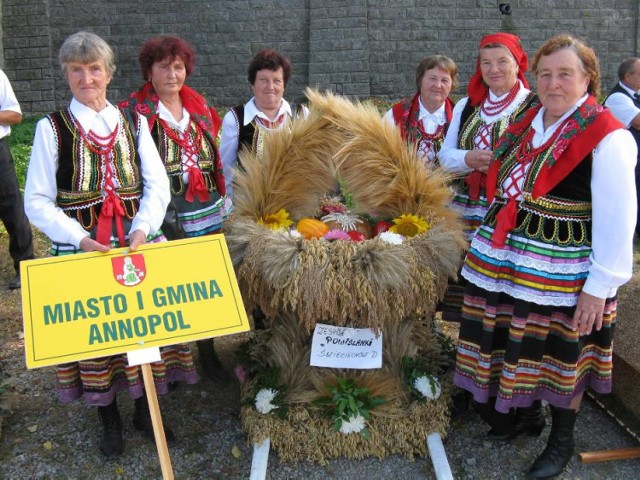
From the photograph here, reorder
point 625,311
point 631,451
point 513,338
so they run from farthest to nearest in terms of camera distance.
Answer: point 625,311 < point 631,451 < point 513,338

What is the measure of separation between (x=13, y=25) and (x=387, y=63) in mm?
6642

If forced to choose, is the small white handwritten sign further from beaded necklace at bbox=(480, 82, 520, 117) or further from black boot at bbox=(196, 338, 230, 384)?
beaded necklace at bbox=(480, 82, 520, 117)

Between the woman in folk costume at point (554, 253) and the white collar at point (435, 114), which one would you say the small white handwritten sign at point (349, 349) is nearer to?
the woman in folk costume at point (554, 253)

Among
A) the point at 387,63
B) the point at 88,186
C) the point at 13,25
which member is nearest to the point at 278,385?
the point at 88,186

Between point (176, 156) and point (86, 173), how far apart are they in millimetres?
629

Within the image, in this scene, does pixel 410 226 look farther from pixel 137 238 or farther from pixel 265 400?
pixel 137 238

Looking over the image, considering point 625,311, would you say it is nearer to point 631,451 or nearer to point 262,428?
point 631,451

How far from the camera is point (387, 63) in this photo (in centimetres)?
1071

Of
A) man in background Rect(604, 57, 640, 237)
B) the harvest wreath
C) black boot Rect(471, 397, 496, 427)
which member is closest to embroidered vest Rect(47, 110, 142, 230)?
the harvest wreath

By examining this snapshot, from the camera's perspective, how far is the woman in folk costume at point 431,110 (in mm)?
3381

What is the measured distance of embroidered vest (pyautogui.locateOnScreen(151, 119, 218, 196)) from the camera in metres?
2.97

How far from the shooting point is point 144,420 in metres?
2.87

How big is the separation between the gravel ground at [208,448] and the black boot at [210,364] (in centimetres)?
6

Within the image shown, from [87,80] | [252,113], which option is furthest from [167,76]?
[87,80]
